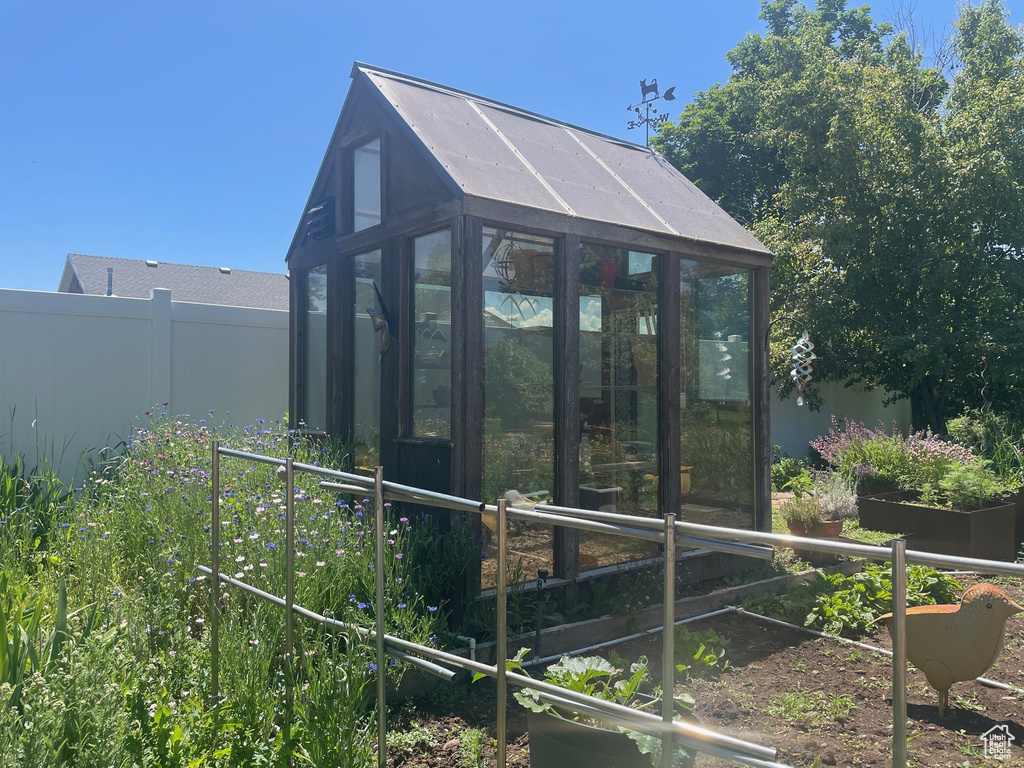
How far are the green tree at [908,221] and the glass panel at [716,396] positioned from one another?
632 cm

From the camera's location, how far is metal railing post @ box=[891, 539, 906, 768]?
1299 mm

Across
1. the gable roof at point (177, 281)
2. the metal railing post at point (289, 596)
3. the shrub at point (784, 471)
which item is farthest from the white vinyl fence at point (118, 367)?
the gable roof at point (177, 281)

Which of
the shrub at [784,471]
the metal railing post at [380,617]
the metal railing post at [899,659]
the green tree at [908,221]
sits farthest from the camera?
the green tree at [908,221]

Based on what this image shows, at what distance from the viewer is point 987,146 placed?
39.5 ft

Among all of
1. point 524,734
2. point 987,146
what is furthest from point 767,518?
point 987,146

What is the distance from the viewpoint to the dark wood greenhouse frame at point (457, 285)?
441 cm

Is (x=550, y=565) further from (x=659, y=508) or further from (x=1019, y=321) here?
(x=1019, y=321)

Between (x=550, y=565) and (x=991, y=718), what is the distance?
2.45m

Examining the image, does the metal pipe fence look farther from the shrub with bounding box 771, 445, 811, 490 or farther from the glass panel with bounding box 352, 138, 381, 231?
the shrub with bounding box 771, 445, 811, 490

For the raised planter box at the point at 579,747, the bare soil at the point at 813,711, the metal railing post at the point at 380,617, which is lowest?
the bare soil at the point at 813,711

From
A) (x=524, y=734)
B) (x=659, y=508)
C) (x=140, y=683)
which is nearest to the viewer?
(x=140, y=683)

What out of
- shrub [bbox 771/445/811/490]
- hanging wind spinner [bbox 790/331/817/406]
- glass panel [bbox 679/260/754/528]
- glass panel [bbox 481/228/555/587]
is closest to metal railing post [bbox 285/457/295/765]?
glass panel [bbox 481/228/555/587]

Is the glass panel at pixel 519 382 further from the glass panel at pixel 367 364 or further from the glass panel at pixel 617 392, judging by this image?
the glass panel at pixel 367 364

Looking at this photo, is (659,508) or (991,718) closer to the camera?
(991,718)
